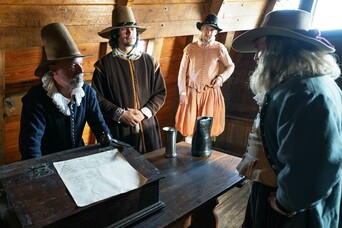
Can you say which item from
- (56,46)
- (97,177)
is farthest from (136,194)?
(56,46)

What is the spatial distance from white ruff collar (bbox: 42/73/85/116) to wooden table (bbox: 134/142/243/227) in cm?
53

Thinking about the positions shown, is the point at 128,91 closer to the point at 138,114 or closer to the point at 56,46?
the point at 138,114

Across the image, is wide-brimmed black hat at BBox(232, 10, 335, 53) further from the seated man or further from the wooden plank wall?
the wooden plank wall

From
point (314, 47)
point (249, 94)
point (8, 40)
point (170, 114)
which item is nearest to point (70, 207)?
point (314, 47)

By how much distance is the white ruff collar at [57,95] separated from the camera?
1.45m

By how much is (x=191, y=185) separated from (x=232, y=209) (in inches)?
58.1

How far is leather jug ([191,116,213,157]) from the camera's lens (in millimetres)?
1564

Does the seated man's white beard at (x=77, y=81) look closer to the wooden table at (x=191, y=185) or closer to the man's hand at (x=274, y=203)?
the wooden table at (x=191, y=185)

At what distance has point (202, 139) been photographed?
1588mm

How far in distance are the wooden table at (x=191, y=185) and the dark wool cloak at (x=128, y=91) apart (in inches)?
15.9

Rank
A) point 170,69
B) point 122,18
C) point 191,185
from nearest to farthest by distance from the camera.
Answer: point 191,185
point 122,18
point 170,69

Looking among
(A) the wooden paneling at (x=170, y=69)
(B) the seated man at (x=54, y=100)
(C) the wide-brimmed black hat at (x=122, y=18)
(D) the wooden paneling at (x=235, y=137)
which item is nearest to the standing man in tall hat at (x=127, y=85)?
(C) the wide-brimmed black hat at (x=122, y=18)

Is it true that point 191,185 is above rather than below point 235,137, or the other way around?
above

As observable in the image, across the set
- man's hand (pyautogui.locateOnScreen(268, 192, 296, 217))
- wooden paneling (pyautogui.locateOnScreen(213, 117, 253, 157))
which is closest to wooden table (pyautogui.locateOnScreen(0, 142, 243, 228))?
man's hand (pyautogui.locateOnScreen(268, 192, 296, 217))
